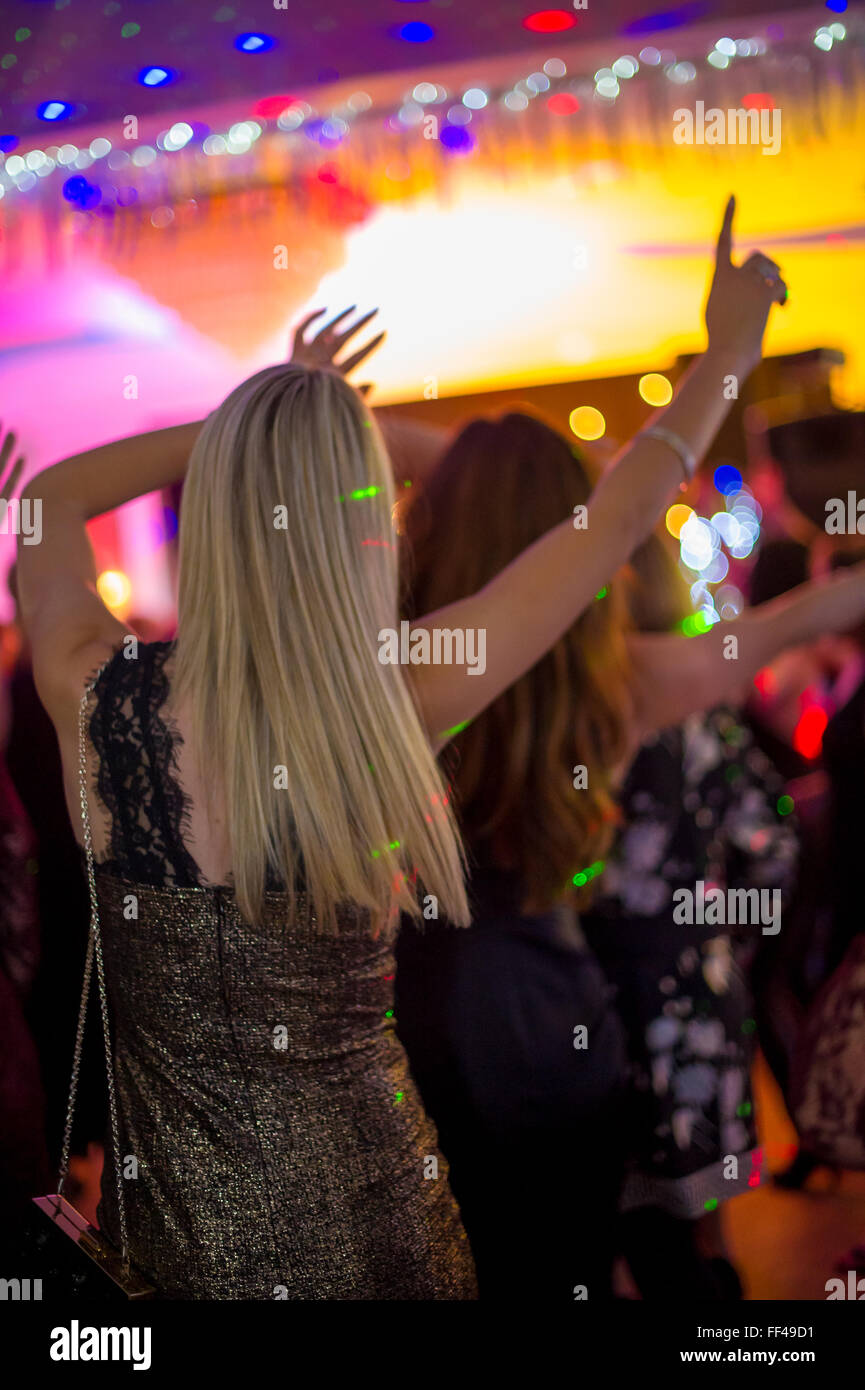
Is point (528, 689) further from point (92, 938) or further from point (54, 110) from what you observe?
point (54, 110)

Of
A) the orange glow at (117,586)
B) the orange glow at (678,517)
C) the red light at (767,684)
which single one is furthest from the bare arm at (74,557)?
the orange glow at (117,586)

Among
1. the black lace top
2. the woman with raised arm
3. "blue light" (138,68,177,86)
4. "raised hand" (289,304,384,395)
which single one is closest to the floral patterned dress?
the woman with raised arm

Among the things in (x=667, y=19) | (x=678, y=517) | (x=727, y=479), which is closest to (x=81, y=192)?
(x=667, y=19)

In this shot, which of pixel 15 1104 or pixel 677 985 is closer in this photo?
pixel 15 1104

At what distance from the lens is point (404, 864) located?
3.61ft

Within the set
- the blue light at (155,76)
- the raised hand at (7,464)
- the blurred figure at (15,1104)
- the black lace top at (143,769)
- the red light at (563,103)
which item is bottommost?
the blurred figure at (15,1104)

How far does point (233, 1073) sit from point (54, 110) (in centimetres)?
170

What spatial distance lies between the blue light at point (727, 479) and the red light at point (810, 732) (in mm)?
1208

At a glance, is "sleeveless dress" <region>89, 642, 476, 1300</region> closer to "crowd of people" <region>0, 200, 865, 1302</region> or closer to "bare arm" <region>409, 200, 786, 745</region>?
"crowd of people" <region>0, 200, 865, 1302</region>

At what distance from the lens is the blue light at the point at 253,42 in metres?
1.80

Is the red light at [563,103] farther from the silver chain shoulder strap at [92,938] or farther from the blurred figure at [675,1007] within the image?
the silver chain shoulder strap at [92,938]
